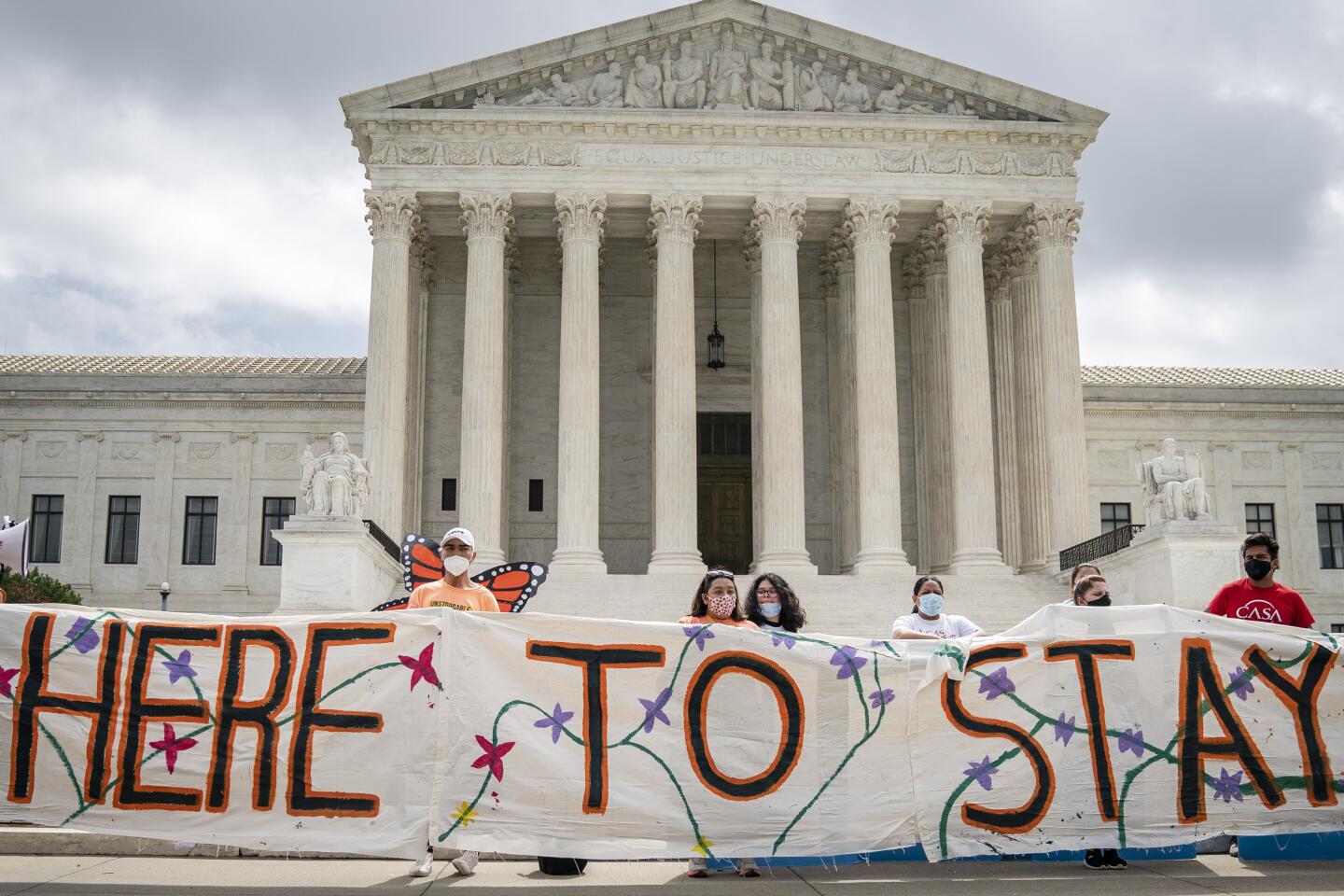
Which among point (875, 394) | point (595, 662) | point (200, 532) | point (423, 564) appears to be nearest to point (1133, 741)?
point (595, 662)

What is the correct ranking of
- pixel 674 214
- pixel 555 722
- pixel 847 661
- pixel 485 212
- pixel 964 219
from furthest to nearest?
1. pixel 964 219
2. pixel 674 214
3. pixel 485 212
4. pixel 847 661
5. pixel 555 722

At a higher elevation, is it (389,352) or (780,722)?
(389,352)

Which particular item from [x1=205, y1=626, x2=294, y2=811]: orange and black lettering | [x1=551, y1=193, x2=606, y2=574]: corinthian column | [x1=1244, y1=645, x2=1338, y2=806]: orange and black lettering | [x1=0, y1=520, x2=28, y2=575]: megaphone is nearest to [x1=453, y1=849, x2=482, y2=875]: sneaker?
[x1=205, y1=626, x2=294, y2=811]: orange and black lettering

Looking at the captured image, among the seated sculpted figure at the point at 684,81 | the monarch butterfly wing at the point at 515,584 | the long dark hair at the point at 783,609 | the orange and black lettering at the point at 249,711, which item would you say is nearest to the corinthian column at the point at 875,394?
the seated sculpted figure at the point at 684,81

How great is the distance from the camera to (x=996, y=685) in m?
9.87

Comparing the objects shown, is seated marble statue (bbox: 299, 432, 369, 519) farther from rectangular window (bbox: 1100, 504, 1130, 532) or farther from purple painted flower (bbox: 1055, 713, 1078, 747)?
rectangular window (bbox: 1100, 504, 1130, 532)

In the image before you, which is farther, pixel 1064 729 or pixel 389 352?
pixel 389 352

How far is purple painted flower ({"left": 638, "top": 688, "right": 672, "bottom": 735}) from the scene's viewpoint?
9.55m

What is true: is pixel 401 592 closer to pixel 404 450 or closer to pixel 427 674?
pixel 404 450

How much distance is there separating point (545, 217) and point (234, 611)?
15.3m

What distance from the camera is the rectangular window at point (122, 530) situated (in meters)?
40.3

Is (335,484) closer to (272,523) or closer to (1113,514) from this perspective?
(272,523)

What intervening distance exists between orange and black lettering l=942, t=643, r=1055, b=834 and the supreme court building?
19013 mm

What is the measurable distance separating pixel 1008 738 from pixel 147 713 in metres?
6.40
